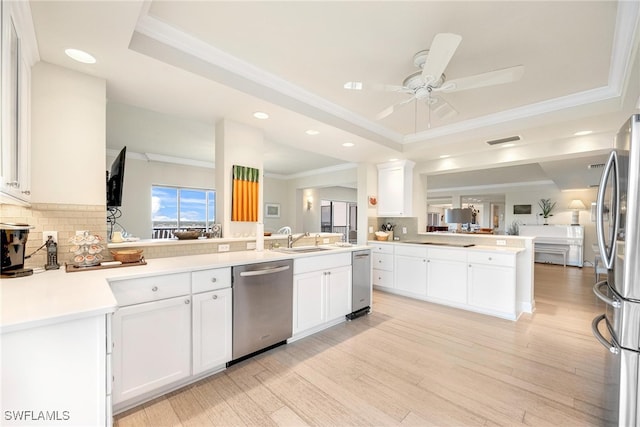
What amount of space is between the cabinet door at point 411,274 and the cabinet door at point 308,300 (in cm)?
196

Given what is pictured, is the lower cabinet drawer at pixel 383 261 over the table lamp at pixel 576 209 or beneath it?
beneath

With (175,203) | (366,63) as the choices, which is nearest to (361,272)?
(366,63)

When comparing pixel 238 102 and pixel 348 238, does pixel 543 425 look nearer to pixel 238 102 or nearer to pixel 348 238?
pixel 238 102

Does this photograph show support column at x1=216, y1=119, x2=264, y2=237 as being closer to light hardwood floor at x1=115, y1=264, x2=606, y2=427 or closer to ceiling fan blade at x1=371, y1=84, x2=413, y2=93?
light hardwood floor at x1=115, y1=264, x2=606, y2=427

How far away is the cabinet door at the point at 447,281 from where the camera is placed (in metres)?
3.81

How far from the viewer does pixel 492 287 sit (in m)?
3.55

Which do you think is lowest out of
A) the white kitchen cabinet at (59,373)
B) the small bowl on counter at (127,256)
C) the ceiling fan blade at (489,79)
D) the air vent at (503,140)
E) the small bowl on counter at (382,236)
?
the white kitchen cabinet at (59,373)

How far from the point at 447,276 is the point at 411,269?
56cm

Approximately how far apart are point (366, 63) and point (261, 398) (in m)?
2.71

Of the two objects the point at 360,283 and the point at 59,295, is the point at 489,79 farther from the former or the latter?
the point at 59,295

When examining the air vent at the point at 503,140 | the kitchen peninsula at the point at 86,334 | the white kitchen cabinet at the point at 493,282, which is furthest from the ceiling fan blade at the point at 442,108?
the kitchen peninsula at the point at 86,334

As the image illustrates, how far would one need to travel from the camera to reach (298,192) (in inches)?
336

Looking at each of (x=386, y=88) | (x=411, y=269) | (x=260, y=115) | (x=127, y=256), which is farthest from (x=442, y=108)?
(x=127, y=256)

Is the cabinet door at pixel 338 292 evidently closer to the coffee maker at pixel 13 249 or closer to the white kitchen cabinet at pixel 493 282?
the white kitchen cabinet at pixel 493 282
